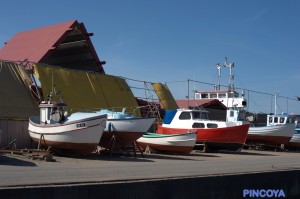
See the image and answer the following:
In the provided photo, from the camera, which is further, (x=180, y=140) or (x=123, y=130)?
(x=180, y=140)

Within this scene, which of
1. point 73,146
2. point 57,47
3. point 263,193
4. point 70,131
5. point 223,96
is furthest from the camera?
point 223,96

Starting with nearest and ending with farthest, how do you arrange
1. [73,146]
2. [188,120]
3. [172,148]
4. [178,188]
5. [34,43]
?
[178,188], [73,146], [172,148], [188,120], [34,43]

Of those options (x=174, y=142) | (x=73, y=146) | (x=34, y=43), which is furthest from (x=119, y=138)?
(x=34, y=43)

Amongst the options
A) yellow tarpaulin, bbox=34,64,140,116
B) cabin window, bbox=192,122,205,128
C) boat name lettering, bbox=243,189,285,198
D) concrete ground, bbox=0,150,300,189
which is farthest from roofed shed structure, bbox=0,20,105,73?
boat name lettering, bbox=243,189,285,198

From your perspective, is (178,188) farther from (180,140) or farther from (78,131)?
(180,140)

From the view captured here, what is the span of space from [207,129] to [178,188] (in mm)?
16462

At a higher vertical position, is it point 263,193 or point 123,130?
point 123,130

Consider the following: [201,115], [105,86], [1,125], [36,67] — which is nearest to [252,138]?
[201,115]

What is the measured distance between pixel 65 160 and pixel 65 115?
2605 millimetres

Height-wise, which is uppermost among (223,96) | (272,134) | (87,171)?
(223,96)

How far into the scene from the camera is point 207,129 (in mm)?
26188

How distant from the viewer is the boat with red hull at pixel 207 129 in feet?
85.1

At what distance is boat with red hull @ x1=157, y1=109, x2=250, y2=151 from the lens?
2594 centimetres

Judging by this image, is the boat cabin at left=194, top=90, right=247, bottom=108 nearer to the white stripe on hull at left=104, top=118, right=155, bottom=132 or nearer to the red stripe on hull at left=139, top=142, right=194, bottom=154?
the red stripe on hull at left=139, top=142, right=194, bottom=154
